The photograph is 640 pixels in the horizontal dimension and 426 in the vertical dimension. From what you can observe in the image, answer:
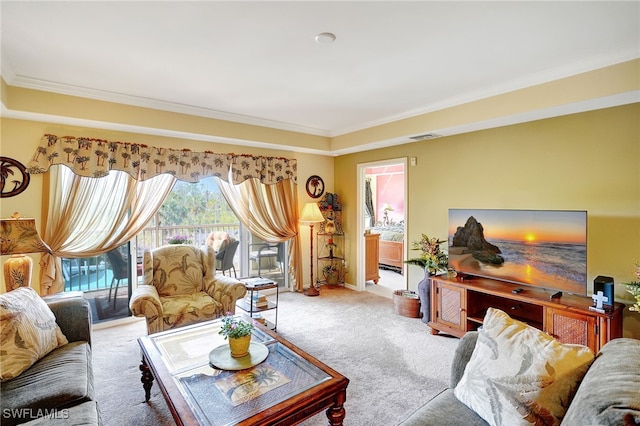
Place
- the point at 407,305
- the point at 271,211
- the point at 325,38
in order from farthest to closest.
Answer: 1. the point at 271,211
2. the point at 407,305
3. the point at 325,38

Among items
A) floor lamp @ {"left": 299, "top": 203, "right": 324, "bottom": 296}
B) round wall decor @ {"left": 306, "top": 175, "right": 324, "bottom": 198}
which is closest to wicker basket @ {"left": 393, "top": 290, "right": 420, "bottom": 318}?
floor lamp @ {"left": 299, "top": 203, "right": 324, "bottom": 296}

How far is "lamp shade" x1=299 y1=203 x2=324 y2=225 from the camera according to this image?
495cm

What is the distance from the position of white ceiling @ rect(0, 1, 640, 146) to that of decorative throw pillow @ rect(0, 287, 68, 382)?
1.76 metres

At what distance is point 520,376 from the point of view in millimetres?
1305

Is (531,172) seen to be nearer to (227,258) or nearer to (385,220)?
(227,258)

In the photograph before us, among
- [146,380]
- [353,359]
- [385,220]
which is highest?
[385,220]

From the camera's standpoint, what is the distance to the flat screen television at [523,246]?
9.17 ft

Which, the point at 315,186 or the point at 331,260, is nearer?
the point at 315,186

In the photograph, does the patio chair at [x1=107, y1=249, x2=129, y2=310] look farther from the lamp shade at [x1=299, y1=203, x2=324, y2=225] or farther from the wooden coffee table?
the lamp shade at [x1=299, y1=203, x2=324, y2=225]

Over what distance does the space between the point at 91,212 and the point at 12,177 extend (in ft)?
2.41

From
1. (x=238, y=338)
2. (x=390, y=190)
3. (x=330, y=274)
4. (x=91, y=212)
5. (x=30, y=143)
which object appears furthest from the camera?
(x=390, y=190)

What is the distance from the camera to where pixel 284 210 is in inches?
199

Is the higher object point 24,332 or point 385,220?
point 385,220

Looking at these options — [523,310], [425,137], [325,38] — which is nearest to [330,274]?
[425,137]
